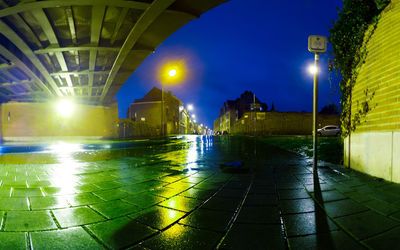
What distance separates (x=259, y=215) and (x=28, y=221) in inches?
110

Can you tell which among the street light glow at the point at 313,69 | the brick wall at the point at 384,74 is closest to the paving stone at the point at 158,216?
the brick wall at the point at 384,74

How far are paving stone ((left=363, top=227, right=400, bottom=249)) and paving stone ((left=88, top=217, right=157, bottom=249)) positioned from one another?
6.77 feet

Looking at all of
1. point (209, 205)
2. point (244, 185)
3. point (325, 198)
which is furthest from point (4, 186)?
point (325, 198)

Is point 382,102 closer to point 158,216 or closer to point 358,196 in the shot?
point 358,196

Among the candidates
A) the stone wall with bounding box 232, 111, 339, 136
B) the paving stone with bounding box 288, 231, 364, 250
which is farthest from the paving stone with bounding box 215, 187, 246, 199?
the stone wall with bounding box 232, 111, 339, 136

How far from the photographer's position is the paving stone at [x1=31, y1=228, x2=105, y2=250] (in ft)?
5.97

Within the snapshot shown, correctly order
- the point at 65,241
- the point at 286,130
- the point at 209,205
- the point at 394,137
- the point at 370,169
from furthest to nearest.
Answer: the point at 286,130 < the point at 370,169 < the point at 394,137 < the point at 209,205 < the point at 65,241

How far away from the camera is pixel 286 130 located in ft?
137

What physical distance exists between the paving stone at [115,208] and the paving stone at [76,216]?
10 centimetres

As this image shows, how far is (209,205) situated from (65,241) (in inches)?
67.4

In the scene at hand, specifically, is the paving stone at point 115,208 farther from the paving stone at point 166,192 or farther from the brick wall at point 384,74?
the brick wall at point 384,74

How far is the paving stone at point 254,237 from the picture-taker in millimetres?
1772

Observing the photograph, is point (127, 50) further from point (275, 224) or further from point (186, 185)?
point (275, 224)

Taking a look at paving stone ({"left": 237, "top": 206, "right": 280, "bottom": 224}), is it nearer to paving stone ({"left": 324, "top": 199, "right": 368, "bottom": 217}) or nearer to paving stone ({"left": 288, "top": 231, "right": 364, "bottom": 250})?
paving stone ({"left": 288, "top": 231, "right": 364, "bottom": 250})
